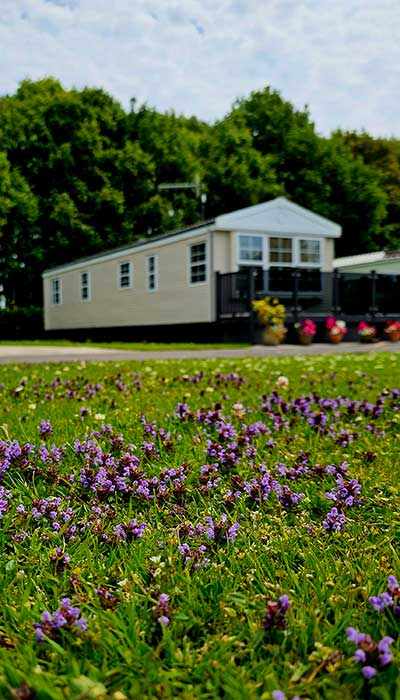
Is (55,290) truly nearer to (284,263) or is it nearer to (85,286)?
(85,286)

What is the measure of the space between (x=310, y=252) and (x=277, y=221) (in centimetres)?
180

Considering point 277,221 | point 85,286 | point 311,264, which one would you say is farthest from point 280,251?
point 85,286

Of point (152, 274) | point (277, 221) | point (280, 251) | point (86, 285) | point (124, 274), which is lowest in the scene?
point (86, 285)

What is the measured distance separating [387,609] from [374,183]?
125 feet

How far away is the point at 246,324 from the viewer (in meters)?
18.8

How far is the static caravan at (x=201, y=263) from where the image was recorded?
19.5 m

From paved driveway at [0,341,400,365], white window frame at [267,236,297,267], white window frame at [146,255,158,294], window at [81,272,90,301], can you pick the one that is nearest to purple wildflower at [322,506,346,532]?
paved driveway at [0,341,400,365]

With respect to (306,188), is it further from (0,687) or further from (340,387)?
(0,687)

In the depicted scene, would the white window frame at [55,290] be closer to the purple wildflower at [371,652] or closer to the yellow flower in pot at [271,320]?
the yellow flower in pot at [271,320]

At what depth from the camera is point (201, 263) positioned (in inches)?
786

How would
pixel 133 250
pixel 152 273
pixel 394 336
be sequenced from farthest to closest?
→ 1. pixel 133 250
2. pixel 152 273
3. pixel 394 336

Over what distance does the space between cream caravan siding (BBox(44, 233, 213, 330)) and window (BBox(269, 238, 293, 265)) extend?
2335 mm

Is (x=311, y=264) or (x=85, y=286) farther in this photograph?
(x=85, y=286)

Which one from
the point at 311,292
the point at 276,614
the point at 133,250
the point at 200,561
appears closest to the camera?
the point at 276,614
